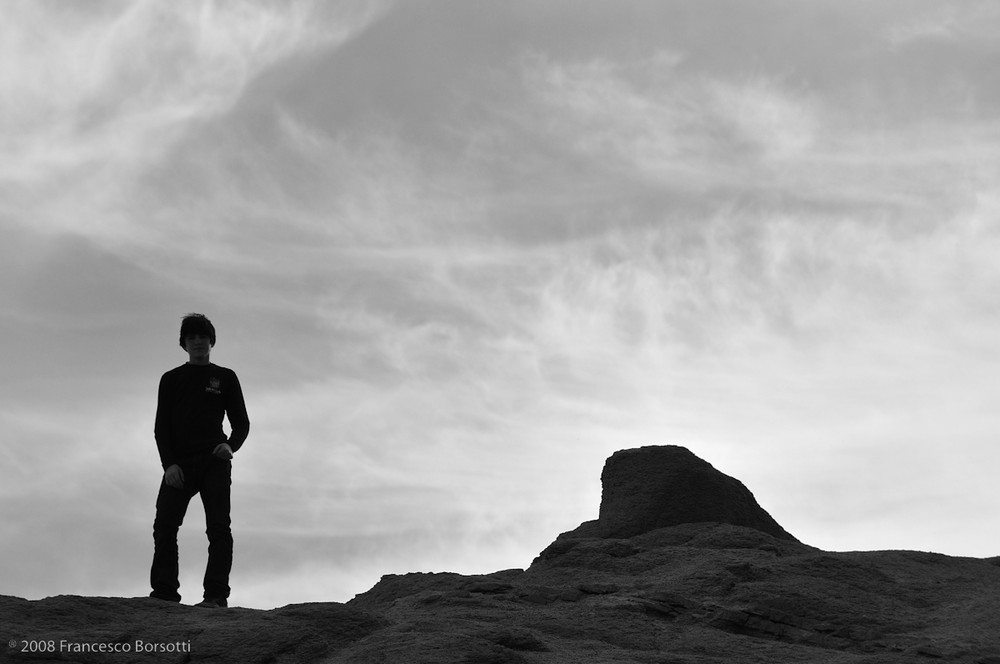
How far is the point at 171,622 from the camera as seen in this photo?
7715 millimetres

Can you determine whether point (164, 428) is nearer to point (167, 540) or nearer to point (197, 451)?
point (197, 451)

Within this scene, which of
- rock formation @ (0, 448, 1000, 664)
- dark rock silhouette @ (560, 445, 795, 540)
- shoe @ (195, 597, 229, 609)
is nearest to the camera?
rock formation @ (0, 448, 1000, 664)

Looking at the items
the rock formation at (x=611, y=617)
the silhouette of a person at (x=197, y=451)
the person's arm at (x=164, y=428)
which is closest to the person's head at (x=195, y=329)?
the silhouette of a person at (x=197, y=451)

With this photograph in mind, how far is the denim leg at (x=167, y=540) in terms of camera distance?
9.01 metres

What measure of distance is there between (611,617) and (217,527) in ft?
10.4

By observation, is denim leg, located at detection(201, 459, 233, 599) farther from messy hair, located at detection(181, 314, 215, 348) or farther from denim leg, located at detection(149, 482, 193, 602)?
messy hair, located at detection(181, 314, 215, 348)

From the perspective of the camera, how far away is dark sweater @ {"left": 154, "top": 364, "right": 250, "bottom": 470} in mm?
9273

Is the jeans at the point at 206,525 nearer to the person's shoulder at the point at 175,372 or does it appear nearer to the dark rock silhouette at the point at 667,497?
the person's shoulder at the point at 175,372

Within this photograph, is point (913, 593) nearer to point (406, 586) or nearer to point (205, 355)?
point (406, 586)

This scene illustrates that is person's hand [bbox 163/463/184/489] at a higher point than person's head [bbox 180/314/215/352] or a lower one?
lower

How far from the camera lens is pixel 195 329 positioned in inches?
374

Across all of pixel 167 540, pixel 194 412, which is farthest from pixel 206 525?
pixel 194 412

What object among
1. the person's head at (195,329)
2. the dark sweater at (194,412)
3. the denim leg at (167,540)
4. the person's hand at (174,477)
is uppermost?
the person's head at (195,329)

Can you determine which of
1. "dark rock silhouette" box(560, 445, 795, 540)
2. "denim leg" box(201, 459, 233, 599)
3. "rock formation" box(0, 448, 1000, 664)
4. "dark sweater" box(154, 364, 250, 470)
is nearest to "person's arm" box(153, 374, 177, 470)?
"dark sweater" box(154, 364, 250, 470)
